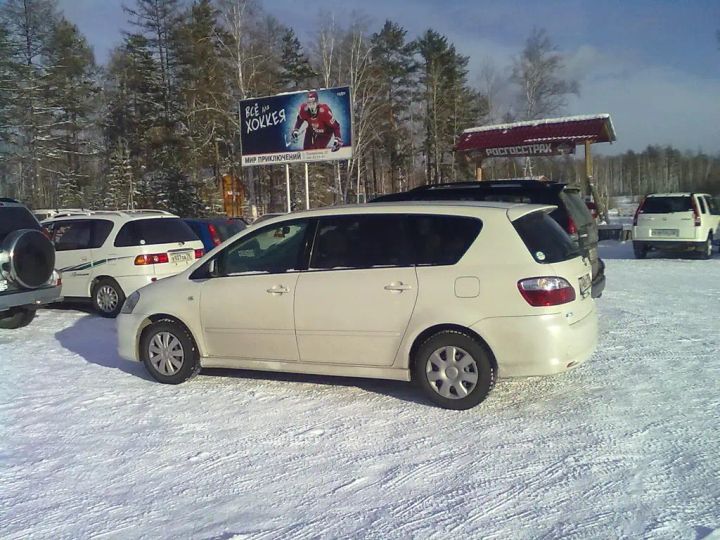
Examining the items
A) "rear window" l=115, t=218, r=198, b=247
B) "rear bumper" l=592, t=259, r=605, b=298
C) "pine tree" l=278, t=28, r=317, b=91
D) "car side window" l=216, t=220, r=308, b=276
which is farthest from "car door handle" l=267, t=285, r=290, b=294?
"pine tree" l=278, t=28, r=317, b=91

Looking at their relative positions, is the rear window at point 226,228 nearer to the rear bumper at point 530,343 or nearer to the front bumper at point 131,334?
the front bumper at point 131,334

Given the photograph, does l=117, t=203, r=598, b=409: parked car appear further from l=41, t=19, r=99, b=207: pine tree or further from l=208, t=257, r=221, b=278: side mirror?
l=41, t=19, r=99, b=207: pine tree

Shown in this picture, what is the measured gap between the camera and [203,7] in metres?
40.5

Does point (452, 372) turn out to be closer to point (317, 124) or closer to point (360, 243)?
point (360, 243)

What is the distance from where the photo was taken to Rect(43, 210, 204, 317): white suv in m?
A: 9.85

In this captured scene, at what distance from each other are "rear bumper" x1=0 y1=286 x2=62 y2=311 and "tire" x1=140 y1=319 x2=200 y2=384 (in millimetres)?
3007

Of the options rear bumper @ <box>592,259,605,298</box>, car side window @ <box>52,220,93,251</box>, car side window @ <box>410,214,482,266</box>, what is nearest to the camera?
car side window @ <box>410,214,482,266</box>

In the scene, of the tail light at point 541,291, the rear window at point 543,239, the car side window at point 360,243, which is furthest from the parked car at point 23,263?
the tail light at point 541,291

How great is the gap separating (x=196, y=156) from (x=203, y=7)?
34.5 ft

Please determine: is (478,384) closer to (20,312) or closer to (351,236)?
(351,236)

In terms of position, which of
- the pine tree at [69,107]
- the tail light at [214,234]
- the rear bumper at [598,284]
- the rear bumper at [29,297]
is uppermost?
the pine tree at [69,107]

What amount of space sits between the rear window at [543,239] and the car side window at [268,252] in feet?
6.38

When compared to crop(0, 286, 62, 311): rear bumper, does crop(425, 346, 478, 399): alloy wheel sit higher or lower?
lower

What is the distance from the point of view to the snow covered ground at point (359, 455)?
Result: 338 cm
